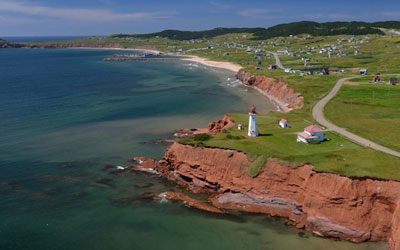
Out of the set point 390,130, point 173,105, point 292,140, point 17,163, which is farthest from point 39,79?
point 390,130

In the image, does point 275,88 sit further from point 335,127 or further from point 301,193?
point 301,193

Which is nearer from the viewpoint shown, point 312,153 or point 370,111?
point 312,153

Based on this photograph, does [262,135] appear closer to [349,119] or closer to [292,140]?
[292,140]

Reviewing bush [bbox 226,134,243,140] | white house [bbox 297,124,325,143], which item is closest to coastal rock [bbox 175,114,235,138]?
bush [bbox 226,134,243,140]

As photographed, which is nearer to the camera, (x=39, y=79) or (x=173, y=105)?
(x=173, y=105)

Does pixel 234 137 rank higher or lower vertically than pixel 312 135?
lower

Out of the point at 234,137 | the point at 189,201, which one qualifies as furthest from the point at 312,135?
the point at 189,201
